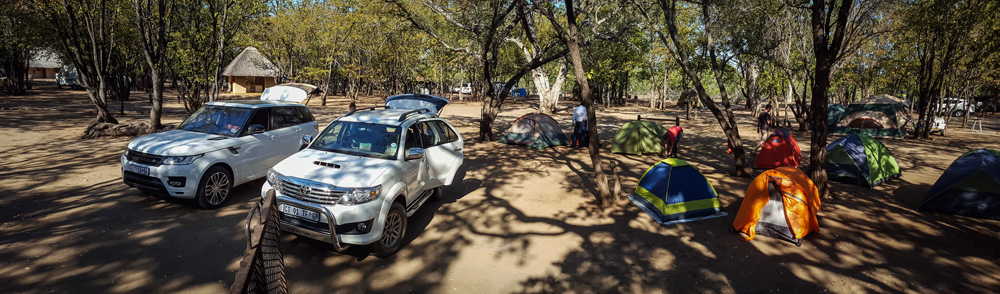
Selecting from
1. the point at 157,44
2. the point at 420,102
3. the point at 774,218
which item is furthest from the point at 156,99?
the point at 774,218

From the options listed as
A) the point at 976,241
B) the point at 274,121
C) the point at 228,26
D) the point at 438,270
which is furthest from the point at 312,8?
the point at 976,241

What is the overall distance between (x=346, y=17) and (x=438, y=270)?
24475 mm

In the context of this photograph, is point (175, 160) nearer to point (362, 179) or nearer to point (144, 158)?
point (144, 158)

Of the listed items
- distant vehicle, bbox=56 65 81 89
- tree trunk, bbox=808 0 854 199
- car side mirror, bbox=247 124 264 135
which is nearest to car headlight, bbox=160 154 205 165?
car side mirror, bbox=247 124 264 135

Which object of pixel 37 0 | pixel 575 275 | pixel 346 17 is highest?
pixel 346 17

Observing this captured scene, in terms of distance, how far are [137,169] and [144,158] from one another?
0.55 feet

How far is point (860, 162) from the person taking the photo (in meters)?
9.03

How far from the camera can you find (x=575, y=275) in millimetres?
4957

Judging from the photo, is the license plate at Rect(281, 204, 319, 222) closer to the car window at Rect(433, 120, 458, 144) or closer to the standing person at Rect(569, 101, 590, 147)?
the car window at Rect(433, 120, 458, 144)

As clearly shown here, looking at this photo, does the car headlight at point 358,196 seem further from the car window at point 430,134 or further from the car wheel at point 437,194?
the car wheel at point 437,194

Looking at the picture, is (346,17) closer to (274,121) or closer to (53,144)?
(53,144)

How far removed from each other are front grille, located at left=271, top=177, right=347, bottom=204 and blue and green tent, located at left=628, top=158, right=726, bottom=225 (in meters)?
4.84

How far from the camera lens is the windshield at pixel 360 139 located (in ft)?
18.2

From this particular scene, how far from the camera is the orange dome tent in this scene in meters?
5.99
